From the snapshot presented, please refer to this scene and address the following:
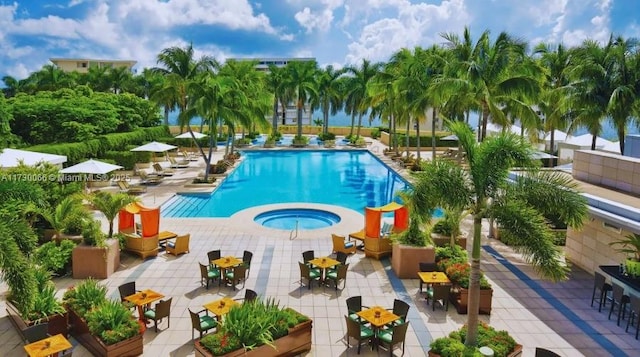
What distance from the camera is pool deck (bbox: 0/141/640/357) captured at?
363 inches

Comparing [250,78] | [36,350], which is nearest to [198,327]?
[36,350]

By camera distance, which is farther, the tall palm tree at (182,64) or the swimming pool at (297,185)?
the tall palm tree at (182,64)

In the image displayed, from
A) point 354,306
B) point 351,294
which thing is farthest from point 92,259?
point 354,306

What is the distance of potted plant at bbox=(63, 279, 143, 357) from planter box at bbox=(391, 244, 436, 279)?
7.20 metres

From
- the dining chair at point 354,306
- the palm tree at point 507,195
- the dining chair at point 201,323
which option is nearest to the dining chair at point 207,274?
the dining chair at point 201,323

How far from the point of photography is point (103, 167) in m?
20.7

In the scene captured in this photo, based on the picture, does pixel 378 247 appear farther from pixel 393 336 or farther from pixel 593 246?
pixel 593 246

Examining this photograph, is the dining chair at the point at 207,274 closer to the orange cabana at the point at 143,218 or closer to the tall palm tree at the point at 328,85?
the orange cabana at the point at 143,218

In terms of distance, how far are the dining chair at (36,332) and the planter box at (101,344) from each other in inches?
27.3

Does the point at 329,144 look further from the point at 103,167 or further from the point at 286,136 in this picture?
the point at 103,167

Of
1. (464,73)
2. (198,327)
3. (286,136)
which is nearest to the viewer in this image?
(198,327)

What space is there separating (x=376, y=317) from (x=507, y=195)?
3561mm

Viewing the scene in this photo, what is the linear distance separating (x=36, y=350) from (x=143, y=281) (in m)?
4.79

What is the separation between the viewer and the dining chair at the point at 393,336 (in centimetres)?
848
